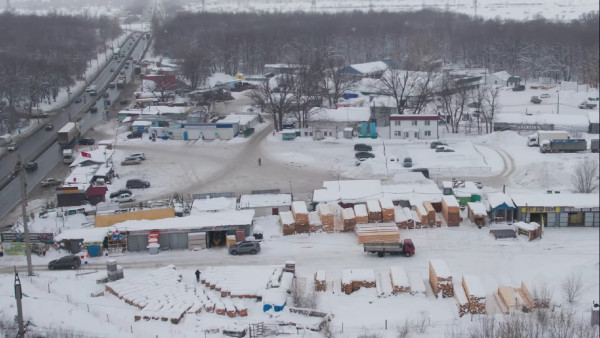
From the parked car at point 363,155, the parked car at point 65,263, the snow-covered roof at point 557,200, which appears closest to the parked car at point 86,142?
the parked car at point 363,155

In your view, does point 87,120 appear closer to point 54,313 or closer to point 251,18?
point 54,313

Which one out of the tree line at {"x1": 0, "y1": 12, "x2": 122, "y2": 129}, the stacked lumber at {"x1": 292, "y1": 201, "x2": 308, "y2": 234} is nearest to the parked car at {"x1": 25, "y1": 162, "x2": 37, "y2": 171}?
the tree line at {"x1": 0, "y1": 12, "x2": 122, "y2": 129}

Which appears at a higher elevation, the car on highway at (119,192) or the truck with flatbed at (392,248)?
the car on highway at (119,192)

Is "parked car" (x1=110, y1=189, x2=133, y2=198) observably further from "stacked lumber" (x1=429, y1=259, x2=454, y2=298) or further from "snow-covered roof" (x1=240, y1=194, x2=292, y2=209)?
"stacked lumber" (x1=429, y1=259, x2=454, y2=298)

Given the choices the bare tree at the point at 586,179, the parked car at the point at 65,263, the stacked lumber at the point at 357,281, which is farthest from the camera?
the bare tree at the point at 586,179

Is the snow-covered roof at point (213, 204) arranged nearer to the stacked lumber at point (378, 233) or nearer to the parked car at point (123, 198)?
the parked car at point (123, 198)

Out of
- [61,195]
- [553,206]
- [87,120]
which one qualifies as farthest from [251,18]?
[553,206]
